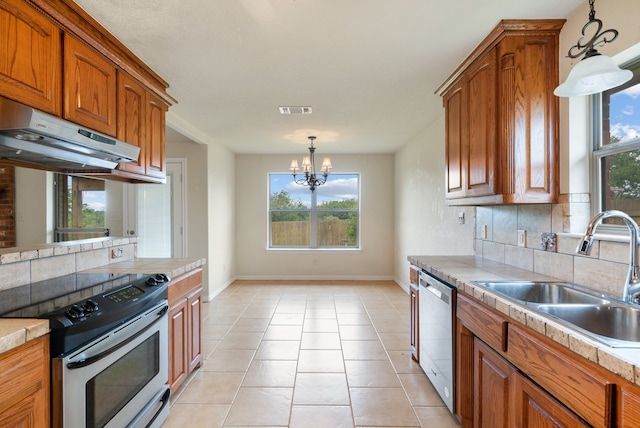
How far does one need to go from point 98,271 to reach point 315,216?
4.50 metres

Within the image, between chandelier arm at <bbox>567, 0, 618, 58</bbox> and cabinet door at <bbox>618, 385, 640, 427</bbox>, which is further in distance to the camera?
chandelier arm at <bbox>567, 0, 618, 58</bbox>

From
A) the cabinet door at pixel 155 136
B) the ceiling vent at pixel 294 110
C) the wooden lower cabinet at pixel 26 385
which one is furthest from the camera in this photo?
the ceiling vent at pixel 294 110

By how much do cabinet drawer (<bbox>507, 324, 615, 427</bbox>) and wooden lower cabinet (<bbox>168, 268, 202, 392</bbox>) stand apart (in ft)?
6.70

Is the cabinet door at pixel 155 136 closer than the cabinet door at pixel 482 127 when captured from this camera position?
No

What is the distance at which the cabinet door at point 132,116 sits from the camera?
2262 mm

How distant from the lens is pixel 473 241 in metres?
3.02

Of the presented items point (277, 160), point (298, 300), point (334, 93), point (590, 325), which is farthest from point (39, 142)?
point (277, 160)

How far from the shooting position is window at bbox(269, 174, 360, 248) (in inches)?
253

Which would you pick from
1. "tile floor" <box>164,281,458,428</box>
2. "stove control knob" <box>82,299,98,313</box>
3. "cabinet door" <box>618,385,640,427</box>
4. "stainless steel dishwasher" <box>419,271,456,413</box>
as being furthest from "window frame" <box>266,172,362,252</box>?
"cabinet door" <box>618,385,640,427</box>

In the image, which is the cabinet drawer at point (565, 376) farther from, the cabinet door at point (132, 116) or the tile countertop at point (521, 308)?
the cabinet door at point (132, 116)

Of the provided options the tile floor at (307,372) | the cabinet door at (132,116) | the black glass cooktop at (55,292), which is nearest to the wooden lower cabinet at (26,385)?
the black glass cooktop at (55,292)

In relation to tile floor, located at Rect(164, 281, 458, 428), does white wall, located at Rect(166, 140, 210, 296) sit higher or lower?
higher

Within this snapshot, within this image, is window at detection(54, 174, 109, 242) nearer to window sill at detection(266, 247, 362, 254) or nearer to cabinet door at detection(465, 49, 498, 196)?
window sill at detection(266, 247, 362, 254)

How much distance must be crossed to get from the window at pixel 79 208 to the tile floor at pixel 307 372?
6.48 feet
